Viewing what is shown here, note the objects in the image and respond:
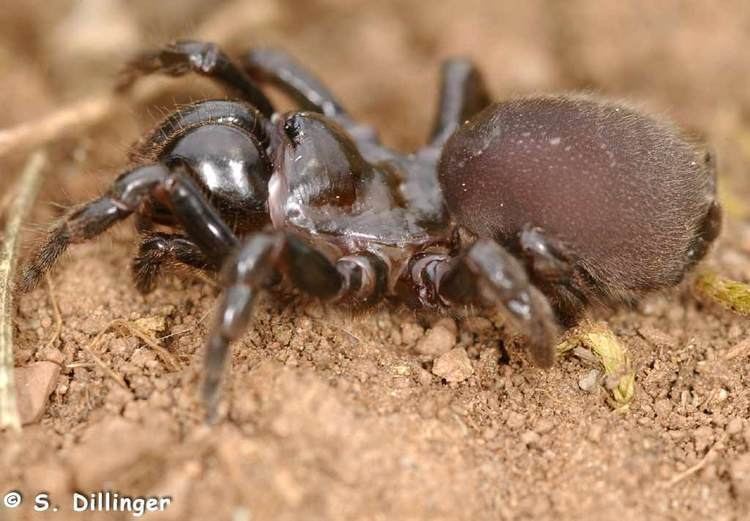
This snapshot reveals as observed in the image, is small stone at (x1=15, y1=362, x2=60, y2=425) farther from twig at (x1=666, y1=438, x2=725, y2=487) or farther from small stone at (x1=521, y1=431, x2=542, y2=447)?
twig at (x1=666, y1=438, x2=725, y2=487)

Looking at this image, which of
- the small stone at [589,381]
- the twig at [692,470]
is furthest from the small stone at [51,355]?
the twig at [692,470]

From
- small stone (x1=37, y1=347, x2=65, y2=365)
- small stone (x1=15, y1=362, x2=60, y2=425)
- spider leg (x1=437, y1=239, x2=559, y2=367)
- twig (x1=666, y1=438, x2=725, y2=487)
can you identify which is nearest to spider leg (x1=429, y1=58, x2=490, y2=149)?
spider leg (x1=437, y1=239, x2=559, y2=367)

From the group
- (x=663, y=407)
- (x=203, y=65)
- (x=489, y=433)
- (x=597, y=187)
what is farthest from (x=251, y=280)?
(x=663, y=407)

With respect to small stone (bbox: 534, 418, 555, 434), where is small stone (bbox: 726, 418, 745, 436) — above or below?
above

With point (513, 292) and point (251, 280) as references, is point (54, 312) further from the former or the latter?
point (513, 292)

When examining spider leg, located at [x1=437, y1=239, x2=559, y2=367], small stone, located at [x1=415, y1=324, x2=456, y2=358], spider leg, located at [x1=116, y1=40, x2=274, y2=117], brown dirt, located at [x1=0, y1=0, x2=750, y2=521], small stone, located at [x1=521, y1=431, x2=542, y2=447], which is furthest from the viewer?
spider leg, located at [x1=116, y1=40, x2=274, y2=117]

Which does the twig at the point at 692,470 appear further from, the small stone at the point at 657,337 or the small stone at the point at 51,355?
the small stone at the point at 51,355

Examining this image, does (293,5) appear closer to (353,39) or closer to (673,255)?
(353,39)
